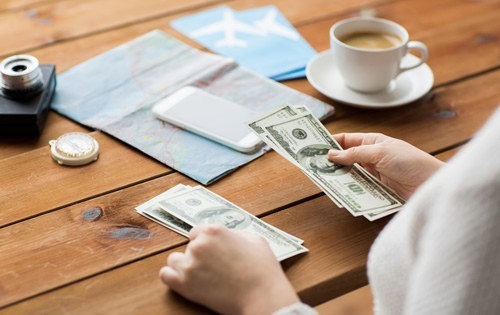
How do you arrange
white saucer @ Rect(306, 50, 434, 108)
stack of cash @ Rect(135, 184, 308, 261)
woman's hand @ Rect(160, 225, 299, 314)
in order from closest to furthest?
1. woman's hand @ Rect(160, 225, 299, 314)
2. stack of cash @ Rect(135, 184, 308, 261)
3. white saucer @ Rect(306, 50, 434, 108)

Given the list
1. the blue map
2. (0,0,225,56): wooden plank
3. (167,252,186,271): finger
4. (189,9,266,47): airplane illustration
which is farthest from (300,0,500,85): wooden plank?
(167,252,186,271): finger

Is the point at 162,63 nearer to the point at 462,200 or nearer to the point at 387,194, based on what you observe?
the point at 387,194

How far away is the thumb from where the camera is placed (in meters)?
1.05

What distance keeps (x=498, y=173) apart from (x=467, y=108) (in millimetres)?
642

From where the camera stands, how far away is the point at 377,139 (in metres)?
1.08

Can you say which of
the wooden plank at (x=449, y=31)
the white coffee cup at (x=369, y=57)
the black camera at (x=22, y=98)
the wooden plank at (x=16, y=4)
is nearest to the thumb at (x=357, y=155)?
the white coffee cup at (x=369, y=57)

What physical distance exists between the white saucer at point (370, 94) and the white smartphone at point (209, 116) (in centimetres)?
17

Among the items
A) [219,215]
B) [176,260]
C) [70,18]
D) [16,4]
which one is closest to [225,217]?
[219,215]

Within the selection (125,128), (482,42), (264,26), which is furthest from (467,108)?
(125,128)

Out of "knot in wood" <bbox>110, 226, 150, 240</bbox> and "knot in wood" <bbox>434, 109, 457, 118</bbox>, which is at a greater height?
"knot in wood" <bbox>434, 109, 457, 118</bbox>

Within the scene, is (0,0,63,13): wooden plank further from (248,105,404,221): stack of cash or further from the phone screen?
(248,105,404,221): stack of cash

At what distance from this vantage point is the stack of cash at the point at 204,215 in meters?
0.97

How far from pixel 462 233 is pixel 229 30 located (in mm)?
900

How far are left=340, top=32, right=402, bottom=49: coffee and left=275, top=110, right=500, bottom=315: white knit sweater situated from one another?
59cm
